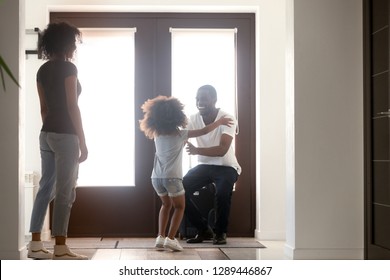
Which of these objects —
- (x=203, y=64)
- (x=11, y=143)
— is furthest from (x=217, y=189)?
(x=11, y=143)

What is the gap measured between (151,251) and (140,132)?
1.49 metres

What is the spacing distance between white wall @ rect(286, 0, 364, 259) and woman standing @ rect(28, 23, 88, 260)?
1300mm

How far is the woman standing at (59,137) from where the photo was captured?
3883 millimetres

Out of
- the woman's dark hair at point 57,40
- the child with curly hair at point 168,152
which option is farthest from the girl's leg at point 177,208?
the woman's dark hair at point 57,40

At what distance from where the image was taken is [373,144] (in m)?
4.33

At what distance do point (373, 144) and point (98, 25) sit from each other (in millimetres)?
2762

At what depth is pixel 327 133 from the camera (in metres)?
4.43

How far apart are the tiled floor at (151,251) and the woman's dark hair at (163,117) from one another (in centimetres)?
79

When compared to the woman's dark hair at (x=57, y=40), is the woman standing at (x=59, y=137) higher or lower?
lower

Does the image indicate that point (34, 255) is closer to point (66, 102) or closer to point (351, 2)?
point (66, 102)

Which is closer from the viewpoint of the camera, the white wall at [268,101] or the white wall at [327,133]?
the white wall at [327,133]

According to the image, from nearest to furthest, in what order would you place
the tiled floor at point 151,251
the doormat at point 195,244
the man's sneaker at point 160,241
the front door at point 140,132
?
the tiled floor at point 151,251
the man's sneaker at point 160,241
the doormat at point 195,244
the front door at point 140,132

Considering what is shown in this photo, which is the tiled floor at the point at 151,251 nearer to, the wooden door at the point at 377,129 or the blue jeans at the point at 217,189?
the blue jeans at the point at 217,189
